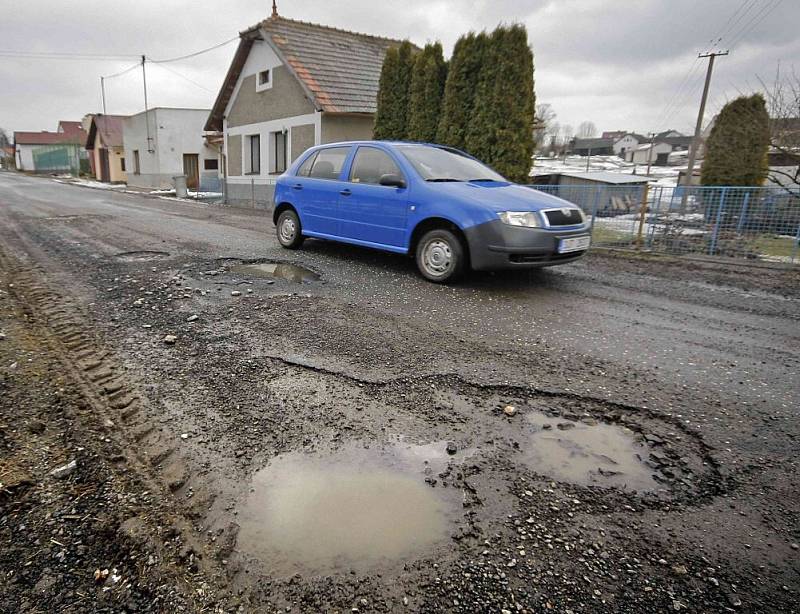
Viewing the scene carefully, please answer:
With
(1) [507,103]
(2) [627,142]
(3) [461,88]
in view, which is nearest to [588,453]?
(1) [507,103]

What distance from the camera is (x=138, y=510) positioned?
1.96 metres

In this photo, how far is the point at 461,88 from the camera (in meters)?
12.2

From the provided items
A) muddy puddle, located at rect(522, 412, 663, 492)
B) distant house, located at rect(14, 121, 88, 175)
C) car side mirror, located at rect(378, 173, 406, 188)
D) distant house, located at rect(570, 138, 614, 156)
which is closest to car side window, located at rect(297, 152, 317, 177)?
car side mirror, located at rect(378, 173, 406, 188)

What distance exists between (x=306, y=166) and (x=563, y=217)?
397 cm

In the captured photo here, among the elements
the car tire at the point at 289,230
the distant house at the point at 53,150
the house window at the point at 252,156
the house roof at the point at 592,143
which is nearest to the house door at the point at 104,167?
the distant house at the point at 53,150

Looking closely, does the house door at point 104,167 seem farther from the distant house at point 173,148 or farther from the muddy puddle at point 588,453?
the muddy puddle at point 588,453

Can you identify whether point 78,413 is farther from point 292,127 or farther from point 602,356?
point 292,127

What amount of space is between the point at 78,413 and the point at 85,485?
0.74 meters

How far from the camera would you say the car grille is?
5383mm

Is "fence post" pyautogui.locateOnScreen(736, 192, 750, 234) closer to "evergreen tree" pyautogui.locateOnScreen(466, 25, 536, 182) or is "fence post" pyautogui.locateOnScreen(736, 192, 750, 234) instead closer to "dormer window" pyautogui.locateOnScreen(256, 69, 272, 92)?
"evergreen tree" pyautogui.locateOnScreen(466, 25, 536, 182)

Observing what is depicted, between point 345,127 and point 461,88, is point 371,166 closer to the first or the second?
point 461,88

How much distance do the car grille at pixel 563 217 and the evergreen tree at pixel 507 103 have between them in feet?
19.9

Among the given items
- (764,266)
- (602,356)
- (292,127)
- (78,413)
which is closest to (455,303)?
(602,356)

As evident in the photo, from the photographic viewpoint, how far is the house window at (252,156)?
19844 mm
